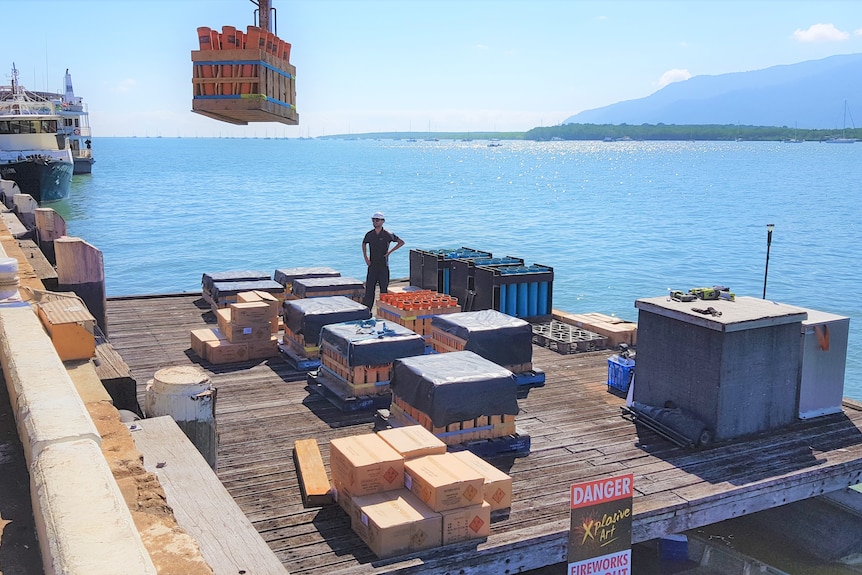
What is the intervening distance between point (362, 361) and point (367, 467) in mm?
3556

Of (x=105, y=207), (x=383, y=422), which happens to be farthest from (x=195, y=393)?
(x=105, y=207)

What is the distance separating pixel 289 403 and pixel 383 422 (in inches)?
65.3

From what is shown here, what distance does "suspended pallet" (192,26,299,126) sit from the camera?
455 inches

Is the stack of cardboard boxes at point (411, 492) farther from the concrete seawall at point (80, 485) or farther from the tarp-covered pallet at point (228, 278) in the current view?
the tarp-covered pallet at point (228, 278)

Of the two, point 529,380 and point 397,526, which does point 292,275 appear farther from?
point 397,526

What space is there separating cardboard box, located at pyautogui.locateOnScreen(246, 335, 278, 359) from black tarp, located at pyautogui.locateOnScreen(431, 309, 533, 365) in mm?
3117

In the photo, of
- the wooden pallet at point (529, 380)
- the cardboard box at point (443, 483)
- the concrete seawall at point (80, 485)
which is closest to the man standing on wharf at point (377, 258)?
the wooden pallet at point (529, 380)

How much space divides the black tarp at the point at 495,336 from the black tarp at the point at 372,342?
79cm

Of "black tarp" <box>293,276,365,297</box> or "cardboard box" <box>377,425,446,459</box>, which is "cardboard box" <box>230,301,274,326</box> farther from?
"cardboard box" <box>377,425,446,459</box>

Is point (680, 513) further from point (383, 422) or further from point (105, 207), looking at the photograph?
point (105, 207)

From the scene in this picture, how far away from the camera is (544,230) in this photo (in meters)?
64.4

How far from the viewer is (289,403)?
11203mm

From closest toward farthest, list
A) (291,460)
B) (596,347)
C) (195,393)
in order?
(195,393), (291,460), (596,347)

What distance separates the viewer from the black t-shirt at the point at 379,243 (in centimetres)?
1560
